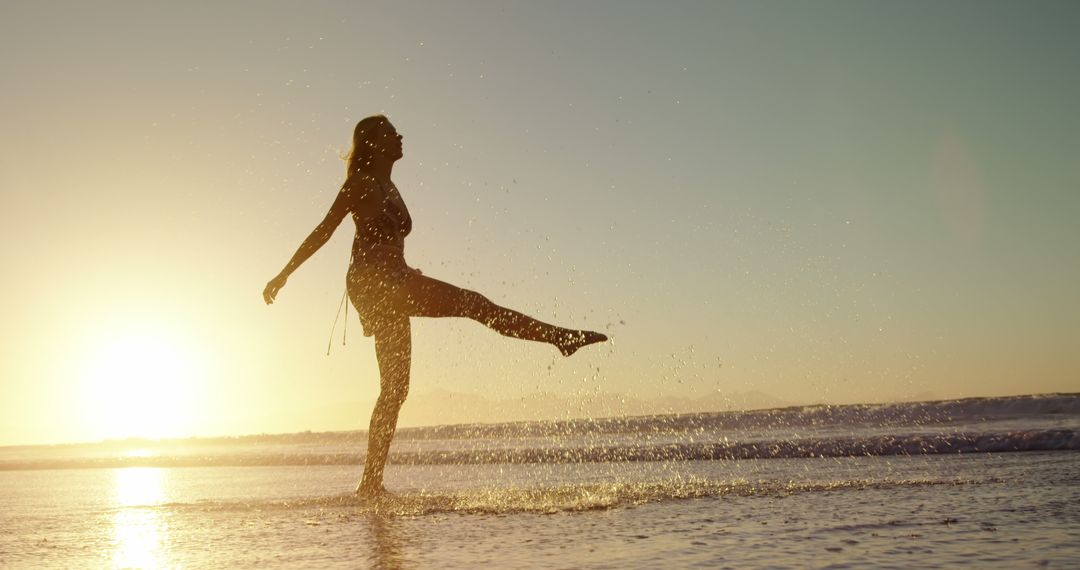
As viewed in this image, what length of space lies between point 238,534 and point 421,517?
3.32ft

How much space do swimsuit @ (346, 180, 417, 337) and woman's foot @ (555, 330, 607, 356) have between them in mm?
1241

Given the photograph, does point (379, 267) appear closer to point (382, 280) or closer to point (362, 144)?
point (382, 280)

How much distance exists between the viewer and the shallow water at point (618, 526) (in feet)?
10.6

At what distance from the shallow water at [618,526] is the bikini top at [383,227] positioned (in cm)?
191

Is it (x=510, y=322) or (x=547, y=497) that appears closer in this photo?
(x=510, y=322)

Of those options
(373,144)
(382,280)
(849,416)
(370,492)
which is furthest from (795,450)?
(849,416)

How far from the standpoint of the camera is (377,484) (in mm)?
6562

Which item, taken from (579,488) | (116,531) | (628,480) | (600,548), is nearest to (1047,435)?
(628,480)

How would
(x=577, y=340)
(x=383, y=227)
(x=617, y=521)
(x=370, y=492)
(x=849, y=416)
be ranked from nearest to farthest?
1. (x=617, y=521)
2. (x=577, y=340)
3. (x=383, y=227)
4. (x=370, y=492)
5. (x=849, y=416)

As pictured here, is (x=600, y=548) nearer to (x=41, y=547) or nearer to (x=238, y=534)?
(x=238, y=534)

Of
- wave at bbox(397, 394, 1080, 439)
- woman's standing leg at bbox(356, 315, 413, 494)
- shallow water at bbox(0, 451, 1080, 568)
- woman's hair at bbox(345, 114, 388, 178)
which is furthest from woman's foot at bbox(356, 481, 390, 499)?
wave at bbox(397, 394, 1080, 439)

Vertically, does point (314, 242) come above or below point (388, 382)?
above

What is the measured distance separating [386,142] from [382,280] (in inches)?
45.2

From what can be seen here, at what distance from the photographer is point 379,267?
6.25m
